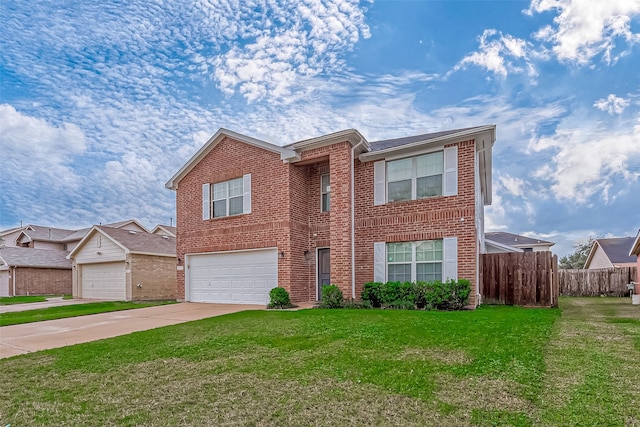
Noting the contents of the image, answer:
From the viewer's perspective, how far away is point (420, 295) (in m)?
11.0

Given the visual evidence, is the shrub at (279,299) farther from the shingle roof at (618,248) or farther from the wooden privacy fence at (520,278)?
the shingle roof at (618,248)

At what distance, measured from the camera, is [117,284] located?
19.5 m

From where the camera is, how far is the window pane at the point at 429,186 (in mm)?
11914

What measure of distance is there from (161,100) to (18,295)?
21.8 meters

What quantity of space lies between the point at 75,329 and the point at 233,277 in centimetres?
625

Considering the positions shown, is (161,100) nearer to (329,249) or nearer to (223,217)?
(223,217)

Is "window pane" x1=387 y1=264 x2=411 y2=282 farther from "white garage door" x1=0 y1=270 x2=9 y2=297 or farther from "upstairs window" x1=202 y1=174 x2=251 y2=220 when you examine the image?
"white garage door" x1=0 y1=270 x2=9 y2=297

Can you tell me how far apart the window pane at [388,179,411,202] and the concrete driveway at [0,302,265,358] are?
7106 mm

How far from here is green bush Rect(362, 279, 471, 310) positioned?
10.7 metres

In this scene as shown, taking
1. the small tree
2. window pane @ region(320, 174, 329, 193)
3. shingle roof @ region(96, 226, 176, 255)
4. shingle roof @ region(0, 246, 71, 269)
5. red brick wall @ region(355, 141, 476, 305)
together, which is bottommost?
the small tree

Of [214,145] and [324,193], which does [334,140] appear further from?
[214,145]

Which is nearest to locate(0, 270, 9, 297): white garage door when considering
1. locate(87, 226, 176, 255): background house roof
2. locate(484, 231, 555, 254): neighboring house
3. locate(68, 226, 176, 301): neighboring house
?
locate(68, 226, 176, 301): neighboring house

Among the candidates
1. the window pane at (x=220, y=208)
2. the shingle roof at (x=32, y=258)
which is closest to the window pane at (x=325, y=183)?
the window pane at (x=220, y=208)

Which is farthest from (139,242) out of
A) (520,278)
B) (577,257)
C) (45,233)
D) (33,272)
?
(577,257)
